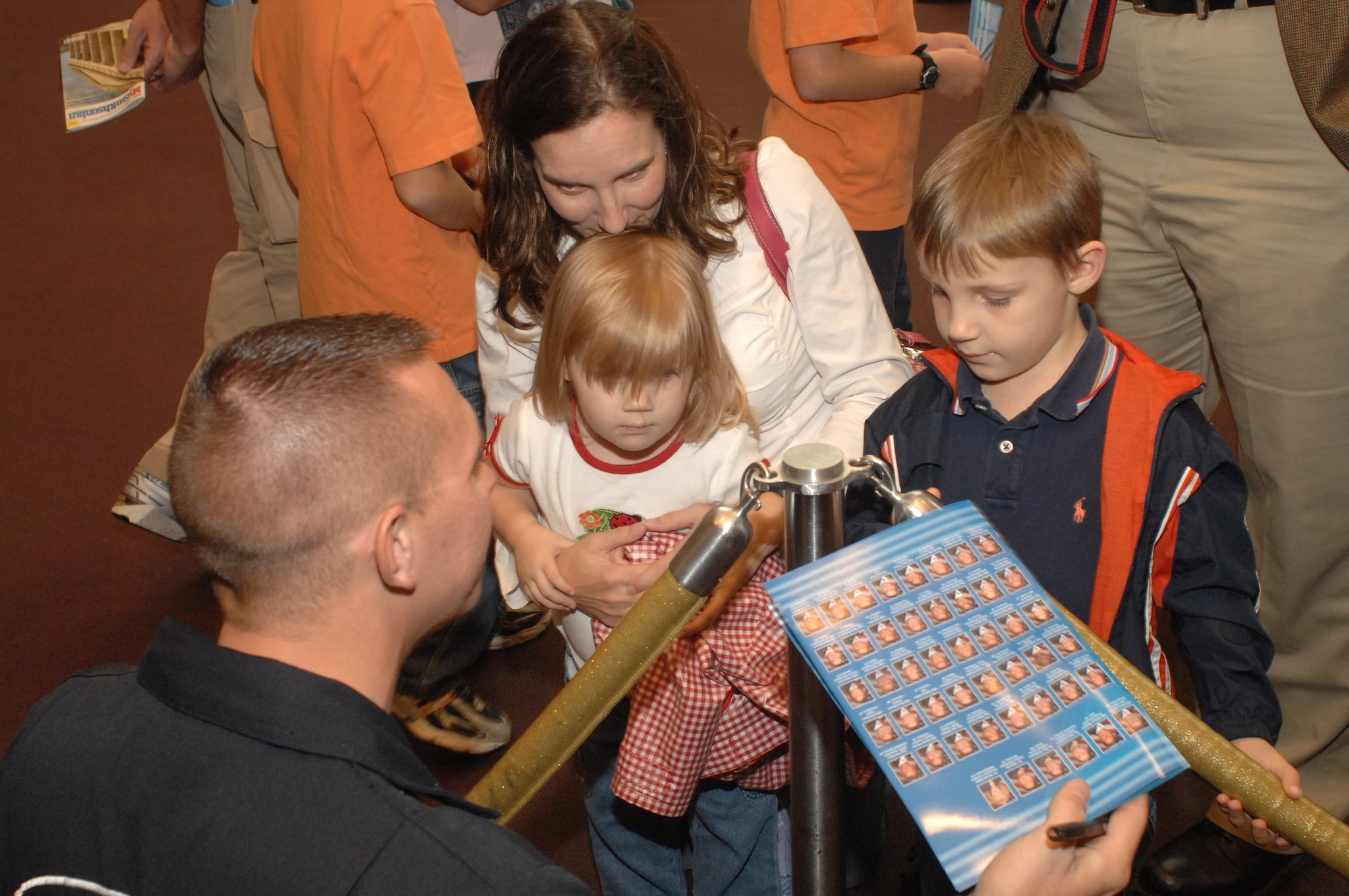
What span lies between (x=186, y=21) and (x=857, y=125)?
1.57m

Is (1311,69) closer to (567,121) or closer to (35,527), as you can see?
(567,121)

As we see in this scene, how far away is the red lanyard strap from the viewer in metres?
1.83

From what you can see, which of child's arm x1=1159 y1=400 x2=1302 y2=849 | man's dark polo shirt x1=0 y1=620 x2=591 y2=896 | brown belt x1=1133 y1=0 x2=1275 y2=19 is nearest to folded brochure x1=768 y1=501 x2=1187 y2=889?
man's dark polo shirt x1=0 y1=620 x2=591 y2=896

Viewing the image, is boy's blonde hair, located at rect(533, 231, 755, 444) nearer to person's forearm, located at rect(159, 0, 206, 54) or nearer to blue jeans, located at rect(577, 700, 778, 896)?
blue jeans, located at rect(577, 700, 778, 896)

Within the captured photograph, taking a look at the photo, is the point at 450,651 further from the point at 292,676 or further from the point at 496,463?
the point at 292,676

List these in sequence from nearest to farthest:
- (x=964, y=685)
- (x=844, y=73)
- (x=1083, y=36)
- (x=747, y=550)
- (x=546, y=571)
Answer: (x=964, y=685) → (x=747, y=550) → (x=546, y=571) → (x=1083, y=36) → (x=844, y=73)

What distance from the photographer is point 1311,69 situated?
1657 millimetres

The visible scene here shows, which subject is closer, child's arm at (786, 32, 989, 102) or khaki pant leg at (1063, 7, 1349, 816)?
khaki pant leg at (1063, 7, 1349, 816)

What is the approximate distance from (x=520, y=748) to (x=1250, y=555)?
38.4 inches

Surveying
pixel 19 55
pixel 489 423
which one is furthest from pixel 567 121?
pixel 19 55

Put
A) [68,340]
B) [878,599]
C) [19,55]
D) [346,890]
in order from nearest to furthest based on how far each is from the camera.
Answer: [346,890] < [878,599] < [68,340] < [19,55]

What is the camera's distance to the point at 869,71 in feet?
8.33

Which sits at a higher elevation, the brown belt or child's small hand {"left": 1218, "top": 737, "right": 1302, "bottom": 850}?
the brown belt

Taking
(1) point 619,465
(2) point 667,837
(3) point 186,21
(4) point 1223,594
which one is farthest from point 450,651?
(4) point 1223,594
